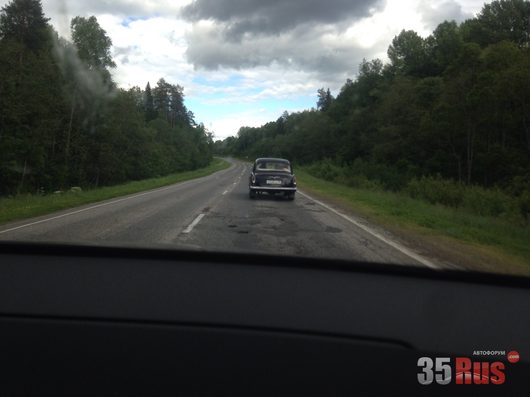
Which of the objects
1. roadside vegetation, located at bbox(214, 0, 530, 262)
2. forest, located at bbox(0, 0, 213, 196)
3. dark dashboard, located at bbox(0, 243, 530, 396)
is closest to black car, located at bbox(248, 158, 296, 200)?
roadside vegetation, located at bbox(214, 0, 530, 262)

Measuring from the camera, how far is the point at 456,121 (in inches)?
1896

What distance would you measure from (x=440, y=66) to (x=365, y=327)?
2936 inches

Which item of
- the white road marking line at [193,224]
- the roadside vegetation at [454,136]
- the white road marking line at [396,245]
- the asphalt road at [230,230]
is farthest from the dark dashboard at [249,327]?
the roadside vegetation at [454,136]

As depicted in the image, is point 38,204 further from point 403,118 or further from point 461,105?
point 403,118

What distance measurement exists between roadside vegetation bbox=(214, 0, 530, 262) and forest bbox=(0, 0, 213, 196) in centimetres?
1958

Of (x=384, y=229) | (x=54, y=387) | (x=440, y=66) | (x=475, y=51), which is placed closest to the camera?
(x=54, y=387)

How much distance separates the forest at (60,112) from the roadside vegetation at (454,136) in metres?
19.6

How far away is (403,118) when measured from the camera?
60281mm

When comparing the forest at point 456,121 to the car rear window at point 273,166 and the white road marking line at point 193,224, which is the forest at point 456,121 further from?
the white road marking line at point 193,224

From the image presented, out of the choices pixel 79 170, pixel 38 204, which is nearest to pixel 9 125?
pixel 79 170

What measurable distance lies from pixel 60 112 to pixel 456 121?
1381 inches

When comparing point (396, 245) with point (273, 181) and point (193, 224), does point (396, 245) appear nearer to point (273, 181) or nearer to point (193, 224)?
point (193, 224)

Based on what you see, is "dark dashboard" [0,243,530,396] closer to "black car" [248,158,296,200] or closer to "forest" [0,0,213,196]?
"black car" [248,158,296,200]

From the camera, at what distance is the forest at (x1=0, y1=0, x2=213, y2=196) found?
3694 centimetres
